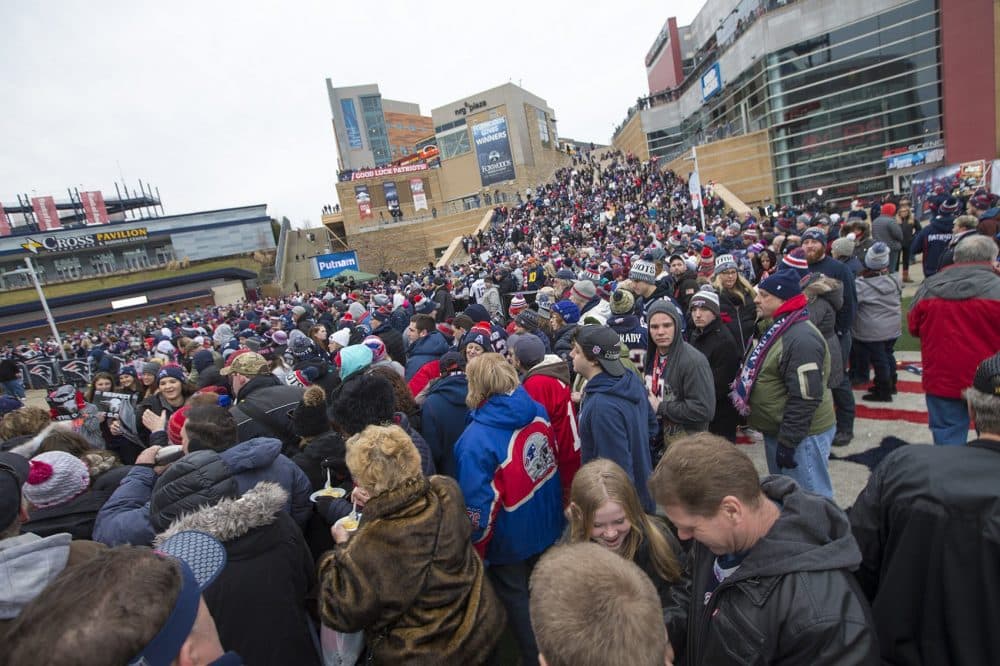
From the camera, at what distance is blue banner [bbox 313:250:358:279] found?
35.2 m

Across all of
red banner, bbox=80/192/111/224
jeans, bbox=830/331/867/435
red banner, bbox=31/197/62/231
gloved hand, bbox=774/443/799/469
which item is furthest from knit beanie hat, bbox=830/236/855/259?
red banner, bbox=31/197/62/231

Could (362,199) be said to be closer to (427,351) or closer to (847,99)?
(847,99)

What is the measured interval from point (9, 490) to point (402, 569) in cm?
165

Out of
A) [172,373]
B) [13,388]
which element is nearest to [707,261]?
[172,373]

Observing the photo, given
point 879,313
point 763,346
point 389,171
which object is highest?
point 389,171

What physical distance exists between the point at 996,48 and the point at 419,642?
98.3ft

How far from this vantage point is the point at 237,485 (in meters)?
2.30

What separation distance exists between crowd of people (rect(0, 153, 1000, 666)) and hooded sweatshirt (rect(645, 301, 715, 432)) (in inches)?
0.7

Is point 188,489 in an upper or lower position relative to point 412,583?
upper

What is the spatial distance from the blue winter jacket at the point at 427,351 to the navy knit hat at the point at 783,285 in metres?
3.34

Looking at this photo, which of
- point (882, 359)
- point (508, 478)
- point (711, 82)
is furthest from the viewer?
point (711, 82)

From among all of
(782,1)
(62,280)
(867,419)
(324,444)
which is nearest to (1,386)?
(324,444)

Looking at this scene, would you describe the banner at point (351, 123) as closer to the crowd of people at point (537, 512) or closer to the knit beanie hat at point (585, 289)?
the knit beanie hat at point (585, 289)

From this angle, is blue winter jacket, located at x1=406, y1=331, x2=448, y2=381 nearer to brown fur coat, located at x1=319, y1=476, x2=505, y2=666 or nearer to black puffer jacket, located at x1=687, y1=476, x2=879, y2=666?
brown fur coat, located at x1=319, y1=476, x2=505, y2=666
